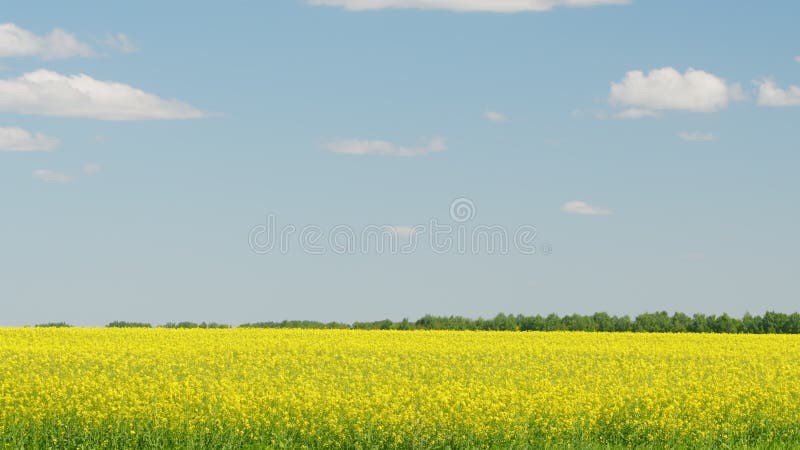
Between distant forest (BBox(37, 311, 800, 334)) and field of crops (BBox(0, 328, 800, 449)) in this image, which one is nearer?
field of crops (BBox(0, 328, 800, 449))

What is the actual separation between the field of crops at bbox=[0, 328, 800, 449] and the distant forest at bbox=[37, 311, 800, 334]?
21622mm

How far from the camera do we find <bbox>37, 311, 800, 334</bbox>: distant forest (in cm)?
5016

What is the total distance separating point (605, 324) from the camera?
5056 centimetres

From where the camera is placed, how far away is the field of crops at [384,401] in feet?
58.7

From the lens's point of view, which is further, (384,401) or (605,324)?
(605,324)

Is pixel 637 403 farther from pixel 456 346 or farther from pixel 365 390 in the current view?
pixel 456 346

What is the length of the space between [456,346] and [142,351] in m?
10.5

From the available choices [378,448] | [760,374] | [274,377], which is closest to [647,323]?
[760,374]

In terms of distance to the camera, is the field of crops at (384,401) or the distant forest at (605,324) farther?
the distant forest at (605,324)

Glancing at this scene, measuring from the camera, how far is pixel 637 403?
2008 centimetres

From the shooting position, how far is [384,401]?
733 inches

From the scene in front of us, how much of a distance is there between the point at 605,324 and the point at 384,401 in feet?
111

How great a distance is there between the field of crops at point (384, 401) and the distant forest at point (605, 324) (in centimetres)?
2162

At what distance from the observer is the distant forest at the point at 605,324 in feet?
165
